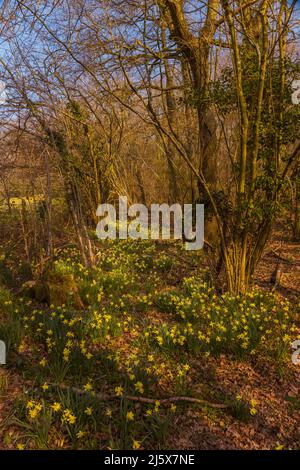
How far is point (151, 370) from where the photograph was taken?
312cm

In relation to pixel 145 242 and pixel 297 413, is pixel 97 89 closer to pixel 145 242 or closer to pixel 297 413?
pixel 145 242

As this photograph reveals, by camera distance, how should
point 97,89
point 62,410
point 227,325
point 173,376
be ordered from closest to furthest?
point 62,410
point 173,376
point 227,325
point 97,89

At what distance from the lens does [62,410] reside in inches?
101

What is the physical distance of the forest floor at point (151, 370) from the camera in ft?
8.24

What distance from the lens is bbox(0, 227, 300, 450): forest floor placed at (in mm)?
2512

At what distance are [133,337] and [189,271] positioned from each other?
235cm

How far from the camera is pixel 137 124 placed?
418 inches

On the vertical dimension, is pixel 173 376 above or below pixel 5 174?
below

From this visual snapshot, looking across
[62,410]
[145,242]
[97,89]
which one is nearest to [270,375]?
[62,410]

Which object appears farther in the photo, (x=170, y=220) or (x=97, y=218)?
(x=170, y=220)

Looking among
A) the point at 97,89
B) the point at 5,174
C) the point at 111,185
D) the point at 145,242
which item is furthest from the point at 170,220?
the point at 5,174

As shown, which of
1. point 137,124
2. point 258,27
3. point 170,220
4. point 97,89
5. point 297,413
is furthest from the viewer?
point 170,220

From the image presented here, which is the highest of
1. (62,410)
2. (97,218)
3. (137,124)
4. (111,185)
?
(137,124)

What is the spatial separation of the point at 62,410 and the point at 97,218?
7.20 metres
